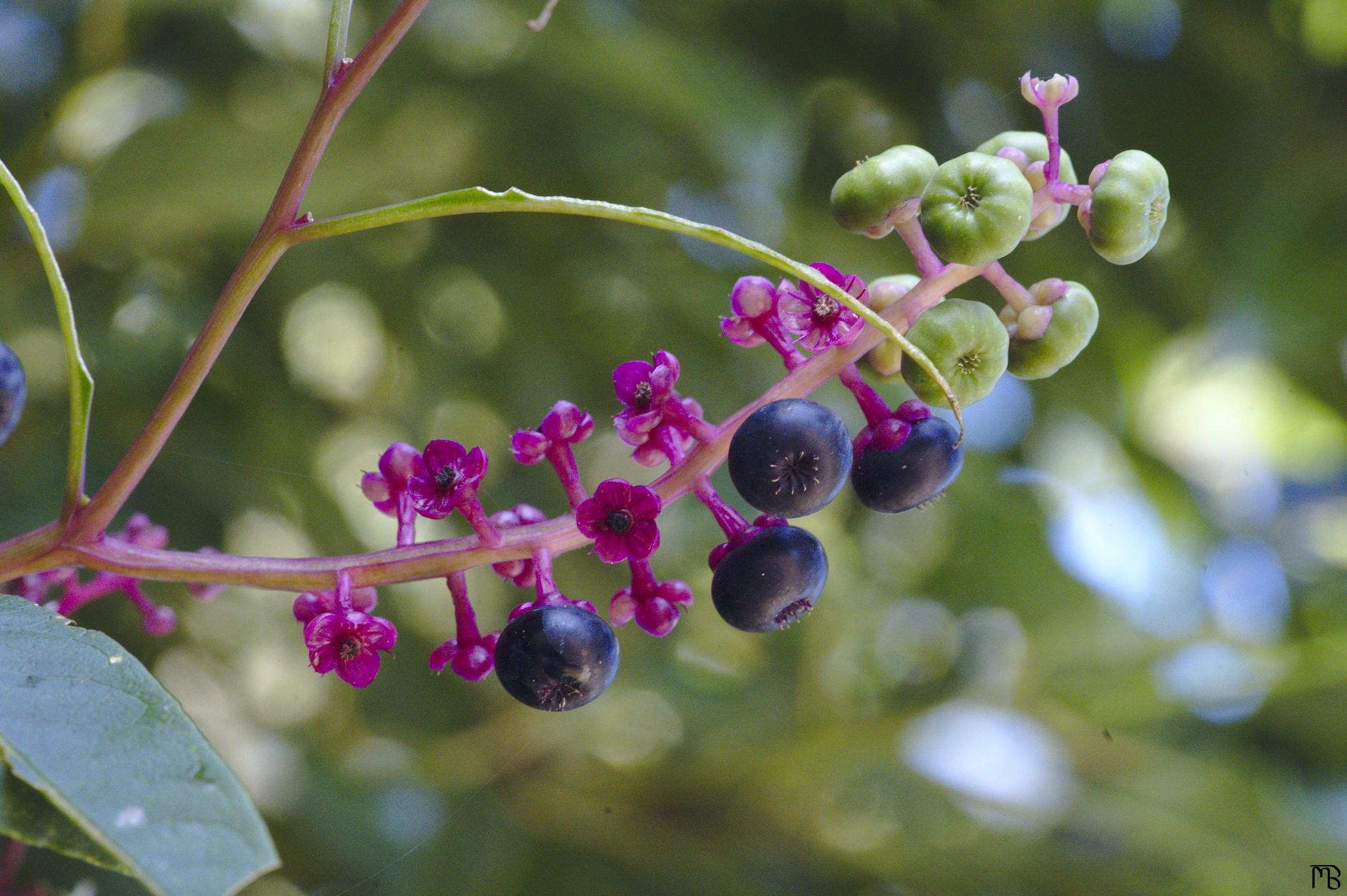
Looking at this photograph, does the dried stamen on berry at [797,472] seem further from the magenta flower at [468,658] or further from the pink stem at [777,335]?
the magenta flower at [468,658]

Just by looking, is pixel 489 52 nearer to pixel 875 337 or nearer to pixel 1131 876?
pixel 875 337

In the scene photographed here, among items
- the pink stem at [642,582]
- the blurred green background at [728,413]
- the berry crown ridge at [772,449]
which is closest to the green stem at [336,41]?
the berry crown ridge at [772,449]

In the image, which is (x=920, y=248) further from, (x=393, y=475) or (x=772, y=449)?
(x=393, y=475)

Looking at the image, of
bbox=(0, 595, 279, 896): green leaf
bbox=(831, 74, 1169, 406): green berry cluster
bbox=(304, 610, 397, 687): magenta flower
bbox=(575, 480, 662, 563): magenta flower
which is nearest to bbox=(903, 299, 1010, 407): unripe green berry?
bbox=(831, 74, 1169, 406): green berry cluster

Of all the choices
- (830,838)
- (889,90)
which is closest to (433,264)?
(889,90)

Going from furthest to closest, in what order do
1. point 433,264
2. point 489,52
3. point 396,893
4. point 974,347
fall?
1. point 433,264
2. point 489,52
3. point 396,893
4. point 974,347

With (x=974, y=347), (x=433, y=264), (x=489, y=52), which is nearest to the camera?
(x=974, y=347)
